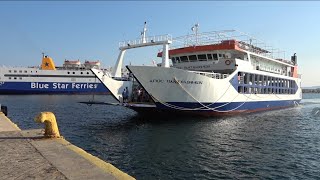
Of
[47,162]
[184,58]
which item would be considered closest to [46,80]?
[184,58]

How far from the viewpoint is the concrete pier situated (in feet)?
22.8

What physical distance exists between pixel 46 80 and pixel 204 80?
2405 inches

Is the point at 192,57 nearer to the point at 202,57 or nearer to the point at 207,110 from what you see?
the point at 202,57

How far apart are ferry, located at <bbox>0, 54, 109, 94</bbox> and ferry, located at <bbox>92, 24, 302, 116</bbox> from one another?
1684 inches

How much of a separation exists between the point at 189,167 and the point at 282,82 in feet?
113

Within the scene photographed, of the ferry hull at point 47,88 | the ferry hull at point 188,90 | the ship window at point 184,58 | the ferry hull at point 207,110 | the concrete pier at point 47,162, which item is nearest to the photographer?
the concrete pier at point 47,162

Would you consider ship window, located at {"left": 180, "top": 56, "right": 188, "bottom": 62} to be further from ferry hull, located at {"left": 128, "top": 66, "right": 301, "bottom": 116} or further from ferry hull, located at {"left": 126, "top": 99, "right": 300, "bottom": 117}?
ferry hull, located at {"left": 126, "top": 99, "right": 300, "bottom": 117}

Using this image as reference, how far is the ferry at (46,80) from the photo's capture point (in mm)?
74062

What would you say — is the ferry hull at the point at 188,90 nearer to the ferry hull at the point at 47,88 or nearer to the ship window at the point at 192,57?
the ship window at the point at 192,57

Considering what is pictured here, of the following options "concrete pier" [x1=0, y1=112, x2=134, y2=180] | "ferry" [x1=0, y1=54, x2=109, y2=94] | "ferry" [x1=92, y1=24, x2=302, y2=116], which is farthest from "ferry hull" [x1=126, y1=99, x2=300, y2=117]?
"ferry" [x1=0, y1=54, x2=109, y2=94]

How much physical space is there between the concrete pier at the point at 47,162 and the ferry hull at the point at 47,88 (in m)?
61.8

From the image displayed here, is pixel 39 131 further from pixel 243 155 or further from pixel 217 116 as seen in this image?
pixel 217 116

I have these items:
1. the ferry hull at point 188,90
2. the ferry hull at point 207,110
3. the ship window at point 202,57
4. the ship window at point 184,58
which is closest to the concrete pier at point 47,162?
the ferry hull at point 188,90

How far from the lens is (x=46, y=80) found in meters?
76.9
